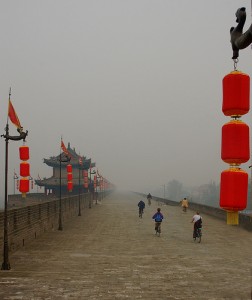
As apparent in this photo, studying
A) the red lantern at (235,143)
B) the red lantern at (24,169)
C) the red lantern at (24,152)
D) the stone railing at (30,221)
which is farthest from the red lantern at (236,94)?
the red lantern at (24,169)

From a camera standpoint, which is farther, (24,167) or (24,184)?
(24,184)

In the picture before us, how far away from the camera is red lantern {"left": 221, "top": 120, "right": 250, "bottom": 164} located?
16.2 feet

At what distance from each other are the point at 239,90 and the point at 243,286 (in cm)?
786

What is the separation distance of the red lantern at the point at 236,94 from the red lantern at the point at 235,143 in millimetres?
174

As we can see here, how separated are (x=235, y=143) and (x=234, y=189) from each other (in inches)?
24.2

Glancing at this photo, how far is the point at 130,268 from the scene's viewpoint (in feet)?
43.6

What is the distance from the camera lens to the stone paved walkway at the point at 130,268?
34.0 feet

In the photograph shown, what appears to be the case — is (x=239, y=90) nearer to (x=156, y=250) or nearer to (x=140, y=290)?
(x=140, y=290)

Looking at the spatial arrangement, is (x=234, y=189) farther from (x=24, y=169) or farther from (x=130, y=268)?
(x=24, y=169)

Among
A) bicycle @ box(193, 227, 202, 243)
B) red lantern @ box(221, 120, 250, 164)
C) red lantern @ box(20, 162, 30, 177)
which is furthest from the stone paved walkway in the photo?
red lantern @ box(221, 120, 250, 164)

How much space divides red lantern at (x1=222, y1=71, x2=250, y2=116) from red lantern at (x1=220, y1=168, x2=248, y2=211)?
807mm

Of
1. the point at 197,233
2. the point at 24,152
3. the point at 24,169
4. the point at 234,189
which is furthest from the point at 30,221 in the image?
the point at 234,189

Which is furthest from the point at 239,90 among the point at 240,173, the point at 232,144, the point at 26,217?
the point at 26,217

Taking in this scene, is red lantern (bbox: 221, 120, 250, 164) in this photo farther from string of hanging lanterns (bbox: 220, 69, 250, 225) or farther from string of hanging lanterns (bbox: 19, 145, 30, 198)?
string of hanging lanterns (bbox: 19, 145, 30, 198)
